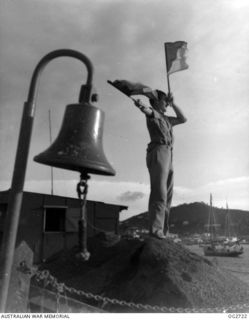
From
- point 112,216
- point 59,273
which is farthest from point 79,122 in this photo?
point 112,216

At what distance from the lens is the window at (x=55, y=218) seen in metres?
16.6

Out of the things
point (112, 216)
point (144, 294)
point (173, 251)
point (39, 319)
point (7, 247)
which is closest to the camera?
point (7, 247)

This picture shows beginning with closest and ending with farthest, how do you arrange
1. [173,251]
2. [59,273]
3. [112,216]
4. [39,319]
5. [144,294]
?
1. [39,319]
2. [144,294]
3. [173,251]
4. [59,273]
5. [112,216]

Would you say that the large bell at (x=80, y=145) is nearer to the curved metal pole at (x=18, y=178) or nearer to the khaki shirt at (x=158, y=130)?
the curved metal pole at (x=18, y=178)

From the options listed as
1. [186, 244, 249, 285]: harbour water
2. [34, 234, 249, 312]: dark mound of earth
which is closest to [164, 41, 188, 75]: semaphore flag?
[34, 234, 249, 312]: dark mound of earth

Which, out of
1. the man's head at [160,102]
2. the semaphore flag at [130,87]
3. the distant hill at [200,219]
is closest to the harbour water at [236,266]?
the man's head at [160,102]

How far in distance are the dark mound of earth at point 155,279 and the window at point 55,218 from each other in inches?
400

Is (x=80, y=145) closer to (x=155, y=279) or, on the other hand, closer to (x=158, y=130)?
(x=155, y=279)

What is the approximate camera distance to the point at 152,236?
593cm

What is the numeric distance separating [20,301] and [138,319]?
121cm

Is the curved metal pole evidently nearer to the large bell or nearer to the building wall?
the large bell

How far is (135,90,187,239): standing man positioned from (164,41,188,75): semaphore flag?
445 millimetres

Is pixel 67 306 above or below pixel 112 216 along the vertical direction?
below

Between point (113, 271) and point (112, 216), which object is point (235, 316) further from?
point (112, 216)
